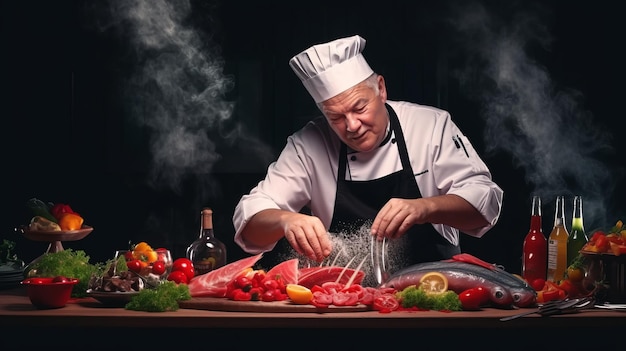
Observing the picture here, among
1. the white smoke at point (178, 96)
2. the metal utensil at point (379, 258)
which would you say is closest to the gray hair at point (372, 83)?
the metal utensil at point (379, 258)

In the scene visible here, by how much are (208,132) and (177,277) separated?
292 cm

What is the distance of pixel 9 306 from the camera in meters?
3.39

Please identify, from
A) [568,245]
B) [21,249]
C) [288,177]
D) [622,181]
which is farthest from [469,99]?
[21,249]

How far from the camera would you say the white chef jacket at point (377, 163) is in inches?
182

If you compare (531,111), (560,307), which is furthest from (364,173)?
(531,111)

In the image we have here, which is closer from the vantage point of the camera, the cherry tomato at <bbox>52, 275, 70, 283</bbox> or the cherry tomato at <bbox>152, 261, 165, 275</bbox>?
the cherry tomato at <bbox>52, 275, 70, 283</bbox>

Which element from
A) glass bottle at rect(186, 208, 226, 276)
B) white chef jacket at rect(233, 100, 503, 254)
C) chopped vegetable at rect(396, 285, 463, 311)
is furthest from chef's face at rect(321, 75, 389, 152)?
chopped vegetable at rect(396, 285, 463, 311)

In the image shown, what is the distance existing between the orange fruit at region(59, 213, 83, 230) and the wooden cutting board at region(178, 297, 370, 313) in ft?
3.48

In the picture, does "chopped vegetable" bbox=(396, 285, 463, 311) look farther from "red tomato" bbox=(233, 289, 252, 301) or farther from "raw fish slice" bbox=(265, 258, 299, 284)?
"red tomato" bbox=(233, 289, 252, 301)

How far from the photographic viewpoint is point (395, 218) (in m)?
3.64

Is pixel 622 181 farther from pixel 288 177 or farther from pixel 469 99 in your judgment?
pixel 288 177

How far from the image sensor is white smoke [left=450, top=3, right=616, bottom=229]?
612 centimetres

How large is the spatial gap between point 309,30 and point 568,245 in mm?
3206
